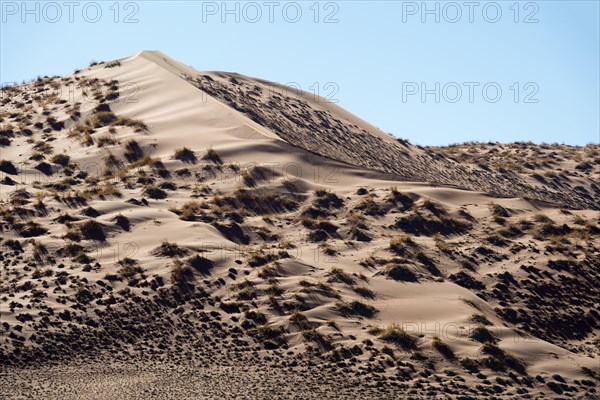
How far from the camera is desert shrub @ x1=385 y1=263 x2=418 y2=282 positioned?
4116 cm

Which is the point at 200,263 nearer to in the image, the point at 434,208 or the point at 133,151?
the point at 434,208

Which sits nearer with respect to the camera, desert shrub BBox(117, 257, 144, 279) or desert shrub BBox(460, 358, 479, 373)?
desert shrub BBox(460, 358, 479, 373)

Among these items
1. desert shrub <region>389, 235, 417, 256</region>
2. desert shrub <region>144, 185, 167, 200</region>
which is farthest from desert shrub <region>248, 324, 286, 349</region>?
desert shrub <region>144, 185, 167, 200</region>

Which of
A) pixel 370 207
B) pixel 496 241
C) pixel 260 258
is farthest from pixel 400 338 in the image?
pixel 370 207

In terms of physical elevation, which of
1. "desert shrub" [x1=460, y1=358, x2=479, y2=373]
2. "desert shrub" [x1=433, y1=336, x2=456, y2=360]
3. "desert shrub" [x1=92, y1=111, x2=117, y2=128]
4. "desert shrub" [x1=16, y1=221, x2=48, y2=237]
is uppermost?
"desert shrub" [x1=92, y1=111, x2=117, y2=128]

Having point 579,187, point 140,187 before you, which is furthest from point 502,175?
point 140,187

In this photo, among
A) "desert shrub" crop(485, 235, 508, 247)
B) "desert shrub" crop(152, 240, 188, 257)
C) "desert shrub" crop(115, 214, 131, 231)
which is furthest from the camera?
"desert shrub" crop(485, 235, 508, 247)

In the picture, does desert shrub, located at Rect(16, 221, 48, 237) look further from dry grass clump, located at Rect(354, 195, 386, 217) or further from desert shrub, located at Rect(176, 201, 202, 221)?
dry grass clump, located at Rect(354, 195, 386, 217)

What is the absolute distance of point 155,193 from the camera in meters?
47.4

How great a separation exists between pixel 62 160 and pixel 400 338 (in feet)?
77.9

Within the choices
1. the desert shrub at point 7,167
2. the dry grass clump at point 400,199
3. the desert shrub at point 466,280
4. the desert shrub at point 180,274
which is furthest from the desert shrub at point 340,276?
the desert shrub at point 7,167

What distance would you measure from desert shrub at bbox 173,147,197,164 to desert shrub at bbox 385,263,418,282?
1405 centimetres

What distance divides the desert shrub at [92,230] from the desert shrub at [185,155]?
9.00 metres

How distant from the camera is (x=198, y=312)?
37.2 metres
